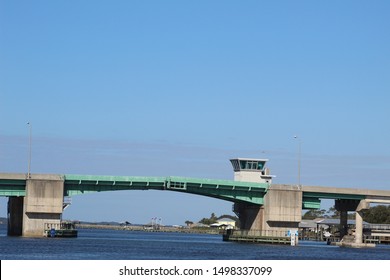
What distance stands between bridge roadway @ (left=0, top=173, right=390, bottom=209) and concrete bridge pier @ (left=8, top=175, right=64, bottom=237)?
0.62m

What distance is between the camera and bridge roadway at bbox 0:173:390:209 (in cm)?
12094

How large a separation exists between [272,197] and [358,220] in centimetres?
1809

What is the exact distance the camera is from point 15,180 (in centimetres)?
12000

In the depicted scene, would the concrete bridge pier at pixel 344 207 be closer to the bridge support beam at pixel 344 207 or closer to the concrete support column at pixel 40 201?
the bridge support beam at pixel 344 207

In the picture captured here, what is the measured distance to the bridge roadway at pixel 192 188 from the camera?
121 meters

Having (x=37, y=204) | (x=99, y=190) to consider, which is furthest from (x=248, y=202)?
(x=37, y=204)

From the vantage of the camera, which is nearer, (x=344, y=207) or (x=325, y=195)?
(x=325, y=195)

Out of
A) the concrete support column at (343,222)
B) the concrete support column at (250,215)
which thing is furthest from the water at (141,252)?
the concrete support column at (343,222)

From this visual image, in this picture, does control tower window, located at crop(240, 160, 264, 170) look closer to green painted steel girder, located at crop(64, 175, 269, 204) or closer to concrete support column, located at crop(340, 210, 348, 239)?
green painted steel girder, located at crop(64, 175, 269, 204)

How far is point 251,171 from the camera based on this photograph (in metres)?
141

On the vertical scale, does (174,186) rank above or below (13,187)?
above

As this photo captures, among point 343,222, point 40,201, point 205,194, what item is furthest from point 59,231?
point 343,222

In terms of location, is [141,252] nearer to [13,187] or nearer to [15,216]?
[13,187]

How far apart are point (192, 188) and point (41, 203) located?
22358 mm
